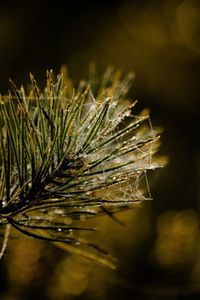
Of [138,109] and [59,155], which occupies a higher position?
[138,109]

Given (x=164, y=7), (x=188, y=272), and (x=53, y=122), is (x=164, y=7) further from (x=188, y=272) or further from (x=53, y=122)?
(x=53, y=122)

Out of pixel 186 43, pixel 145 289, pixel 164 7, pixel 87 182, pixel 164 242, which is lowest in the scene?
pixel 145 289

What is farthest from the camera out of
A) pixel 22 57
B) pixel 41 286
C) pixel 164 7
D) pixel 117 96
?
pixel 164 7

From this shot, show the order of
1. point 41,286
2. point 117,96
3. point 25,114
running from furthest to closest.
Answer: point 41,286 → point 117,96 → point 25,114

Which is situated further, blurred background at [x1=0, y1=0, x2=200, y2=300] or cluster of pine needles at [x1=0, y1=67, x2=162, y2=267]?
→ blurred background at [x1=0, y1=0, x2=200, y2=300]

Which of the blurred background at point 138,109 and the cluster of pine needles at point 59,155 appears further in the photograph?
the blurred background at point 138,109

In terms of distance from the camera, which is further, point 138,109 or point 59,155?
point 138,109

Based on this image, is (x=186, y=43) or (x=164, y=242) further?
(x=186, y=43)

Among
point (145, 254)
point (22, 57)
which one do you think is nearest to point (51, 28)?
point (22, 57)
